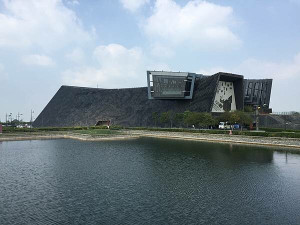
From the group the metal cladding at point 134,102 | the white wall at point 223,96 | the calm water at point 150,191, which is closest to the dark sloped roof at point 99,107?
the metal cladding at point 134,102

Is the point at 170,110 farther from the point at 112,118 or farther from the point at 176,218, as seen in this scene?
the point at 176,218

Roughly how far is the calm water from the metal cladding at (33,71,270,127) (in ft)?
168

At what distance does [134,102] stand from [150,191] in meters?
82.7

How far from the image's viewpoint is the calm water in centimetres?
1414

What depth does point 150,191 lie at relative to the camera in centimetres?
1875

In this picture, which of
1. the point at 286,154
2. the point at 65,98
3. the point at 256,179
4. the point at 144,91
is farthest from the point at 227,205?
the point at 65,98

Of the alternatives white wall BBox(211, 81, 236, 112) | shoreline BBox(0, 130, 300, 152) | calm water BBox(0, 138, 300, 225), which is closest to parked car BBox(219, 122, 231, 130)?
white wall BBox(211, 81, 236, 112)

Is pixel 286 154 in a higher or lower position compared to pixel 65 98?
lower

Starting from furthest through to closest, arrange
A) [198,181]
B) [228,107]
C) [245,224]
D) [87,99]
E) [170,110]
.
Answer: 1. [87,99]
2. [170,110]
3. [228,107]
4. [198,181]
5. [245,224]

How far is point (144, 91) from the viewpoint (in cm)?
9931

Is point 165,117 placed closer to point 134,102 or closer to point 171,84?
point 171,84

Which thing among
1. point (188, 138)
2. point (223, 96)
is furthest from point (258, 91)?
point (188, 138)

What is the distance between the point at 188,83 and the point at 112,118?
34024 mm

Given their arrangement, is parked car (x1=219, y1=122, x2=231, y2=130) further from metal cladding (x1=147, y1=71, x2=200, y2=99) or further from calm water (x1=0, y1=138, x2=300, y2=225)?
calm water (x1=0, y1=138, x2=300, y2=225)
